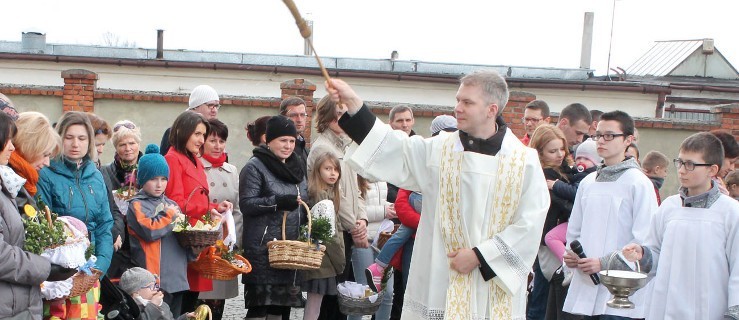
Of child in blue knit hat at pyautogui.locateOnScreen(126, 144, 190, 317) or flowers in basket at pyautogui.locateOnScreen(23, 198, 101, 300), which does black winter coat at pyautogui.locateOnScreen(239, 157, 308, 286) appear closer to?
child in blue knit hat at pyautogui.locateOnScreen(126, 144, 190, 317)

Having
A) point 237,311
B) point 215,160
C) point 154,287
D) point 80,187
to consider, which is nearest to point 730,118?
point 237,311

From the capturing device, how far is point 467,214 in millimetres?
5898

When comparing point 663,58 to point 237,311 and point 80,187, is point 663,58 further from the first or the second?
point 80,187

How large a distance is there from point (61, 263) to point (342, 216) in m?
3.60

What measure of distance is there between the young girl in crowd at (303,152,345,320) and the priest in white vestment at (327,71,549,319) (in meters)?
3.03

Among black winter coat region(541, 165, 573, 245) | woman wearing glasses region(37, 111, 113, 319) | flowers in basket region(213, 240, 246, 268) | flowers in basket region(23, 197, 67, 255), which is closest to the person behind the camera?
flowers in basket region(23, 197, 67, 255)

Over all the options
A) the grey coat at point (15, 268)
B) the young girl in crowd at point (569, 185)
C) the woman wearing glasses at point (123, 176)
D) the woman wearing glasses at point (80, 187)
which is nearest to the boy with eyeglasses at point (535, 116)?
the young girl in crowd at point (569, 185)

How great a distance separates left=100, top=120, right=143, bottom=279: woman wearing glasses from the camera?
775 centimetres

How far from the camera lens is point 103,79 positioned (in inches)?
1015

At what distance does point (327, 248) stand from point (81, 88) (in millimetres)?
10845

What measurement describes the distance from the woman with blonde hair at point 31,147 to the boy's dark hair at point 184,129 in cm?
192

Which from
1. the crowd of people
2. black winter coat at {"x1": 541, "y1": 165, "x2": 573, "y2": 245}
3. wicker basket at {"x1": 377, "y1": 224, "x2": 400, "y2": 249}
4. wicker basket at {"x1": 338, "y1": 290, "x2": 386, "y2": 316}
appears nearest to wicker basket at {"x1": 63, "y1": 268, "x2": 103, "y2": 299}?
the crowd of people

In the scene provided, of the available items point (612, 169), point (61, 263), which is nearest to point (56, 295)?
point (61, 263)

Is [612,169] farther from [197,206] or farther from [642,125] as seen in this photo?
[642,125]
